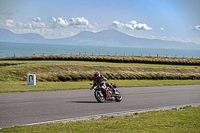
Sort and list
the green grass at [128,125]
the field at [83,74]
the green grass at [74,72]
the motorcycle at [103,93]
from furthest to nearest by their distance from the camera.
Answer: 1. the green grass at [74,72]
2. the field at [83,74]
3. the motorcycle at [103,93]
4. the green grass at [128,125]

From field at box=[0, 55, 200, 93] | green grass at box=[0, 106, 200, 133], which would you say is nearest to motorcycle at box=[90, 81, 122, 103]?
green grass at box=[0, 106, 200, 133]

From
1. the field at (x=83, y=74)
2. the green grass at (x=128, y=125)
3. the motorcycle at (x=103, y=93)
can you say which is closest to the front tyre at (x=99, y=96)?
the motorcycle at (x=103, y=93)

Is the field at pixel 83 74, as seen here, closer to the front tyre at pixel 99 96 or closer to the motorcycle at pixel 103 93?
the motorcycle at pixel 103 93

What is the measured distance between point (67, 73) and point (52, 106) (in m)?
21.2

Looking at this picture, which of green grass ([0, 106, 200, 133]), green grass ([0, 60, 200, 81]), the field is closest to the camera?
green grass ([0, 106, 200, 133])

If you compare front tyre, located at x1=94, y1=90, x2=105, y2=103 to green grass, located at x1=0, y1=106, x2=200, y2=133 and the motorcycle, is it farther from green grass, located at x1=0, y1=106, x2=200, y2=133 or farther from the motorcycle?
green grass, located at x1=0, y1=106, x2=200, y2=133

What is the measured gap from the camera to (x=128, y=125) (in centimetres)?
964

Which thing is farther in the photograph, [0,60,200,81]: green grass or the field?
[0,60,200,81]: green grass

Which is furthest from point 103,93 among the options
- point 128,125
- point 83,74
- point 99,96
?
point 83,74

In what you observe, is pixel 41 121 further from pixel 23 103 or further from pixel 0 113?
pixel 23 103

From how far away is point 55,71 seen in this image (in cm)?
3556

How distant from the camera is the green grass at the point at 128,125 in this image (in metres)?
8.88

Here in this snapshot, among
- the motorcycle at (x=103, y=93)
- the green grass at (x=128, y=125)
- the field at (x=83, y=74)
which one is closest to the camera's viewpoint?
the green grass at (x=128, y=125)

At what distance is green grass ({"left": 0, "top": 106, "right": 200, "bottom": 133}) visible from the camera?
8875 mm
